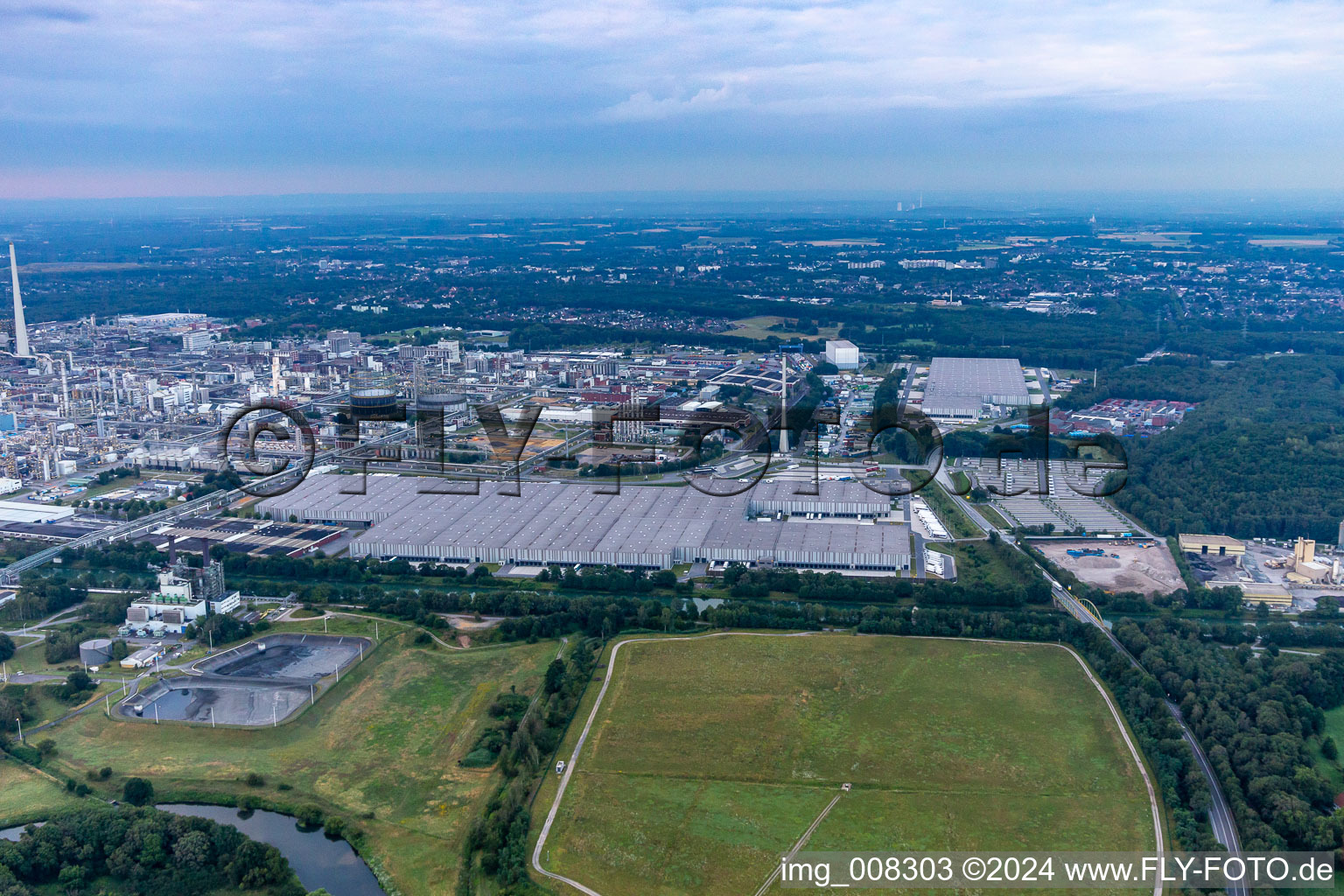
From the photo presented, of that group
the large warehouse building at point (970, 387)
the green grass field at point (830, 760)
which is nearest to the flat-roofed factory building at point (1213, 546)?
the green grass field at point (830, 760)

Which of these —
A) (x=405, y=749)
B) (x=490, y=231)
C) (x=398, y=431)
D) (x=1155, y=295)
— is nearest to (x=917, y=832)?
(x=405, y=749)

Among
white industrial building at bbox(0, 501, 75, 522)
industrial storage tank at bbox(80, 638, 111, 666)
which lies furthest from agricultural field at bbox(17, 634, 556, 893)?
white industrial building at bbox(0, 501, 75, 522)

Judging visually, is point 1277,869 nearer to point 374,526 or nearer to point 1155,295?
point 374,526

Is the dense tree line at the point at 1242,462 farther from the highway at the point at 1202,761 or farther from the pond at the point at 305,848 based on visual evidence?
the pond at the point at 305,848

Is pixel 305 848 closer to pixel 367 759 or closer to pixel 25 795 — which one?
pixel 367 759

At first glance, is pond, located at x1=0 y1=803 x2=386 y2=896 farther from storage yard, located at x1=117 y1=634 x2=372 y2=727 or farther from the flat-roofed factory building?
the flat-roofed factory building

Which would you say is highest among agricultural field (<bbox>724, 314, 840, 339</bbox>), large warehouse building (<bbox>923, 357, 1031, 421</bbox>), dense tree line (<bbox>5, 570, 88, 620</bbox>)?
agricultural field (<bbox>724, 314, 840, 339</bbox>)
